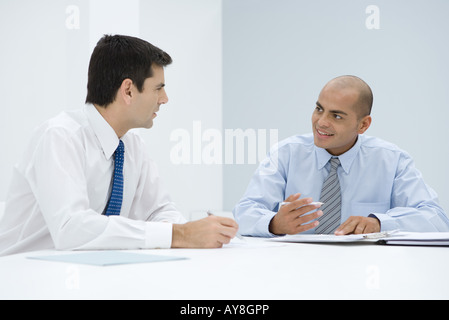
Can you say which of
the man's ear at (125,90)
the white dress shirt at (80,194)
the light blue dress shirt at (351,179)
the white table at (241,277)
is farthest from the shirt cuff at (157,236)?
the light blue dress shirt at (351,179)

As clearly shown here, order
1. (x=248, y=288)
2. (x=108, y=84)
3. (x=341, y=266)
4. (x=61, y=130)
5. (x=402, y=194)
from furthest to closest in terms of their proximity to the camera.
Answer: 1. (x=402, y=194)
2. (x=108, y=84)
3. (x=61, y=130)
4. (x=341, y=266)
5. (x=248, y=288)

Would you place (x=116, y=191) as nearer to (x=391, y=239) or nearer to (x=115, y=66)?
(x=115, y=66)

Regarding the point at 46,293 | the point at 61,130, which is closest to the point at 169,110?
the point at 61,130

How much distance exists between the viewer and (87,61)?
4.09 m

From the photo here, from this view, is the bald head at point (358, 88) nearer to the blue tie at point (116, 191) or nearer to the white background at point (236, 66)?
the blue tie at point (116, 191)

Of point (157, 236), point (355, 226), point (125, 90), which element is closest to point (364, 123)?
point (355, 226)

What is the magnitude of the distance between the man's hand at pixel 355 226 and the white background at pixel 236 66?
2.06 m

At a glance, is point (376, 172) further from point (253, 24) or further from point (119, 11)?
point (119, 11)

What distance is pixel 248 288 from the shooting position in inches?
32.4

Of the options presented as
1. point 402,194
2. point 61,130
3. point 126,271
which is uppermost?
→ point 61,130

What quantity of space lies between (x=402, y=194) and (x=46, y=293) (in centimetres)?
178

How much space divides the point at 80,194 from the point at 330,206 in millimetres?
1086

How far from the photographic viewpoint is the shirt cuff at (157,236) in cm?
143
